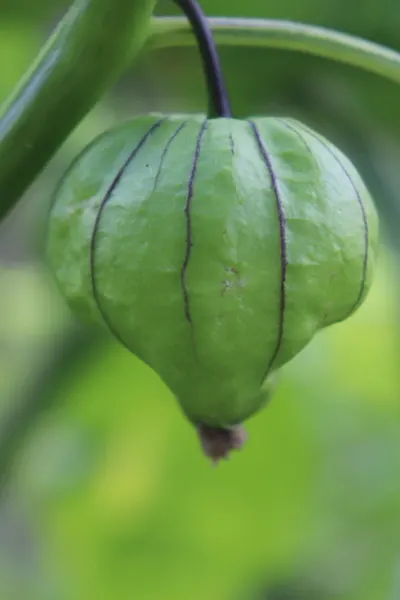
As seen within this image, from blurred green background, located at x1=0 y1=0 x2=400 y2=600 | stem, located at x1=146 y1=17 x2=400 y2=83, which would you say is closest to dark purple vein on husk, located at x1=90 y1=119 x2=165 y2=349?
stem, located at x1=146 y1=17 x2=400 y2=83

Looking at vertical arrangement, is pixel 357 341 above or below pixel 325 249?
below

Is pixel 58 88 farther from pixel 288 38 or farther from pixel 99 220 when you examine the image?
pixel 288 38

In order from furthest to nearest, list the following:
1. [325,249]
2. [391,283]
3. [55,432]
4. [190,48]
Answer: [55,432]
[391,283]
[190,48]
[325,249]

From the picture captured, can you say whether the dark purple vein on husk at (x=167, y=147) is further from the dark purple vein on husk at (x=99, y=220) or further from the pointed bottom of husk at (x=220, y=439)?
the pointed bottom of husk at (x=220, y=439)

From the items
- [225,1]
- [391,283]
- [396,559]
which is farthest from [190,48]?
[396,559]

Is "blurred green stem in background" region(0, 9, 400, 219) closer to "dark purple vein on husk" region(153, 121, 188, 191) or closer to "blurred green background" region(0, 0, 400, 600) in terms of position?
"dark purple vein on husk" region(153, 121, 188, 191)

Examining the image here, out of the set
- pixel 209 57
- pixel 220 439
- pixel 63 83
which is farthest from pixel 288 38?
pixel 220 439

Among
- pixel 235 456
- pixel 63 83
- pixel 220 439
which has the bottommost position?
pixel 235 456

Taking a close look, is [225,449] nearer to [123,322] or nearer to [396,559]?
[123,322]
